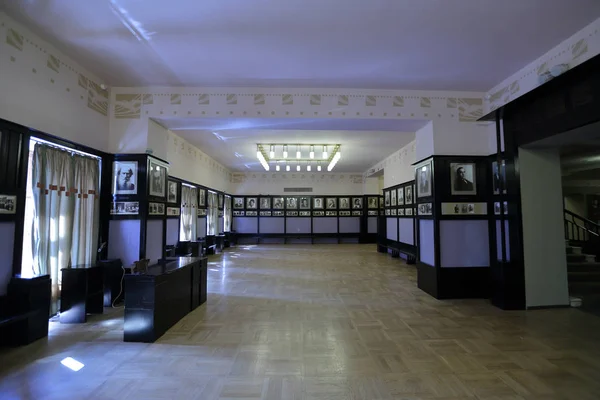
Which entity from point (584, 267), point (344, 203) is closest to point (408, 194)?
point (584, 267)

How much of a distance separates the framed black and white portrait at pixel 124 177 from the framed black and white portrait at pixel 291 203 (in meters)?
10.7

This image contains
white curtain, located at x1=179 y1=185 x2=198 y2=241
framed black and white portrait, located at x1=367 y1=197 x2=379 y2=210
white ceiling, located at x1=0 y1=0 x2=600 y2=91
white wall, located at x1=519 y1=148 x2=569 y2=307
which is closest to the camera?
white ceiling, located at x1=0 y1=0 x2=600 y2=91

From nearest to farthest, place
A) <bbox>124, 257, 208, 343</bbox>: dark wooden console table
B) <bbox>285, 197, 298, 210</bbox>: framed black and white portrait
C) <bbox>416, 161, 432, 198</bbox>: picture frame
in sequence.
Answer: <bbox>124, 257, 208, 343</bbox>: dark wooden console table, <bbox>416, 161, 432, 198</bbox>: picture frame, <bbox>285, 197, 298, 210</bbox>: framed black and white portrait

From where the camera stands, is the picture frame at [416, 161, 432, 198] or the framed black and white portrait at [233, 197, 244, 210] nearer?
the picture frame at [416, 161, 432, 198]

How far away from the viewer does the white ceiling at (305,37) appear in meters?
3.29

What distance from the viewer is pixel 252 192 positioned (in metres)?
15.8

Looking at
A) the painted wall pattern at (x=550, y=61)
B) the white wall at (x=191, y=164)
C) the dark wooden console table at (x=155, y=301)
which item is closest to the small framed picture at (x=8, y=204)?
the dark wooden console table at (x=155, y=301)

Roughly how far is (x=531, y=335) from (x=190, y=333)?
4.37m

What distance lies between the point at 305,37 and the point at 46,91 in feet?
12.2

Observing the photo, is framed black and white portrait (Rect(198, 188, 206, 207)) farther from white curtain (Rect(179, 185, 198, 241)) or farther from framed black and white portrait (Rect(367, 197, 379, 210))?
framed black and white portrait (Rect(367, 197, 379, 210))

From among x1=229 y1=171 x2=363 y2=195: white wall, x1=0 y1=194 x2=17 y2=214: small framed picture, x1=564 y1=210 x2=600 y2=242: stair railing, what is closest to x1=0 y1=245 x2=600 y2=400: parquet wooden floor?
x1=0 y1=194 x2=17 y2=214: small framed picture

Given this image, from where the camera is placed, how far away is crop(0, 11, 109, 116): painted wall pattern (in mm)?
3510

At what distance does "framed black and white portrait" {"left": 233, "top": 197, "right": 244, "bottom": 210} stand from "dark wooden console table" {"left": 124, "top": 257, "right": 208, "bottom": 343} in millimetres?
11300

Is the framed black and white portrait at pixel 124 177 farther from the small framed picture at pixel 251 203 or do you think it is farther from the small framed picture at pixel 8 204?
the small framed picture at pixel 251 203
